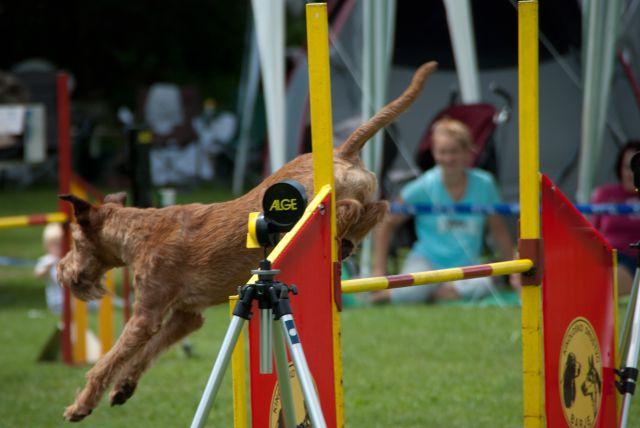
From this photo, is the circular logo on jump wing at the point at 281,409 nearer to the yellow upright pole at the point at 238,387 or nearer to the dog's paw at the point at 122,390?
the yellow upright pole at the point at 238,387

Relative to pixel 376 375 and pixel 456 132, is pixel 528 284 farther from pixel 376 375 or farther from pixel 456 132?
pixel 456 132

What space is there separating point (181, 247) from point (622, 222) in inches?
183

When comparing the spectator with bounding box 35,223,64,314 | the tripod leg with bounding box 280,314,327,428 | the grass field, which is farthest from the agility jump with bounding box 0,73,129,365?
the tripod leg with bounding box 280,314,327,428

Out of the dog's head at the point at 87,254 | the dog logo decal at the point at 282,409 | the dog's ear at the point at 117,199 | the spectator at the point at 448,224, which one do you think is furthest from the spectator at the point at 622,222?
the dog logo decal at the point at 282,409

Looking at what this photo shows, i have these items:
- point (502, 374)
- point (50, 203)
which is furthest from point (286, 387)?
point (50, 203)

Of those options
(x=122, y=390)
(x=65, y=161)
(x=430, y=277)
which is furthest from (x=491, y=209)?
(x=122, y=390)

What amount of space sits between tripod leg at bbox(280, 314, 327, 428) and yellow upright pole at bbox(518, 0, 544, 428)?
1410mm

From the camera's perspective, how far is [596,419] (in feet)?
14.9

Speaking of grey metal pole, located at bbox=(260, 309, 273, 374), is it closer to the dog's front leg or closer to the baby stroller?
the dog's front leg

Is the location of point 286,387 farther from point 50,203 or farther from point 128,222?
point 50,203

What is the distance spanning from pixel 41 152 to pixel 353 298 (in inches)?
120

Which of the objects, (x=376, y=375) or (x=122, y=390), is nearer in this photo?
(x=122, y=390)

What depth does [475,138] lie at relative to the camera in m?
9.30

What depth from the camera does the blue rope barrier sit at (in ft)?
23.8
